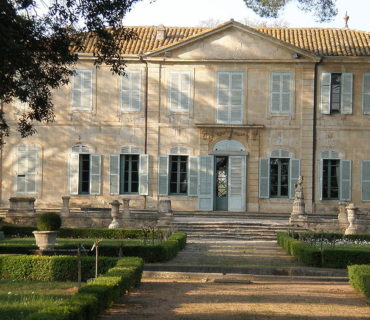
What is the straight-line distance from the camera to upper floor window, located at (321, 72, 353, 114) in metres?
30.1

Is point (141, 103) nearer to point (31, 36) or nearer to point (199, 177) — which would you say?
point (199, 177)

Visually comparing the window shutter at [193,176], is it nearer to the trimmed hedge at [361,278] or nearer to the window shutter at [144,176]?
the window shutter at [144,176]

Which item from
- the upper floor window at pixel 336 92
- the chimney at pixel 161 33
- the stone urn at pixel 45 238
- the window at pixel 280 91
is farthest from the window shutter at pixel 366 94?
the stone urn at pixel 45 238

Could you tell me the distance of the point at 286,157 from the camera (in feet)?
99.5

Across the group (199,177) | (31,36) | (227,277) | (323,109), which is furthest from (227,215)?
(31,36)

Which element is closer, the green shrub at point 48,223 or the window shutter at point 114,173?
the green shrub at point 48,223

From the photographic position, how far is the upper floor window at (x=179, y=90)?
30609 mm

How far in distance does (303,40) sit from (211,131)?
5567mm

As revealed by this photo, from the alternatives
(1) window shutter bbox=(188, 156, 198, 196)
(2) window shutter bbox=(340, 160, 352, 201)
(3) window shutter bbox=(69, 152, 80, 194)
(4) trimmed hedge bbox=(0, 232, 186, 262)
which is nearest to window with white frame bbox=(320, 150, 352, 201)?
(2) window shutter bbox=(340, 160, 352, 201)

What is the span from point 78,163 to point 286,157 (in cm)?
A: 809

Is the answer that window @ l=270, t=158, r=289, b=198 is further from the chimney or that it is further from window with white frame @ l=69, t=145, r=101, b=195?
the chimney

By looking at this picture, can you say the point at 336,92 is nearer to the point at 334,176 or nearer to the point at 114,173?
the point at 334,176

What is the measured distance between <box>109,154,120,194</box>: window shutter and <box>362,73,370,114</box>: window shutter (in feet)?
31.8

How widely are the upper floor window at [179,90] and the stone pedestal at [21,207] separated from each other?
7.23 m
